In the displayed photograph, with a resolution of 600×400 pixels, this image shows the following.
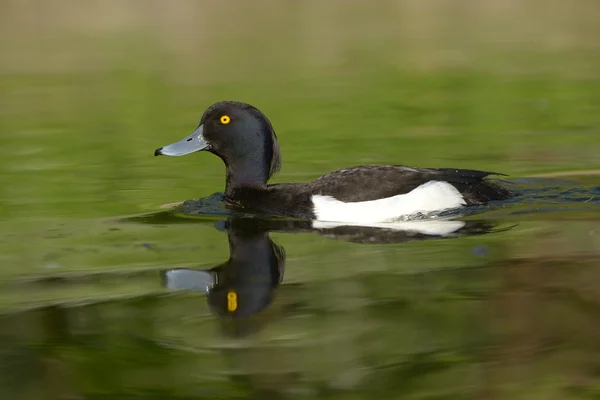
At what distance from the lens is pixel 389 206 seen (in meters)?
8.30

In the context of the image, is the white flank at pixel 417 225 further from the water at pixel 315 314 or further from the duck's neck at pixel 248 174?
the duck's neck at pixel 248 174

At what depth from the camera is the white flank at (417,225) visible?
7942mm

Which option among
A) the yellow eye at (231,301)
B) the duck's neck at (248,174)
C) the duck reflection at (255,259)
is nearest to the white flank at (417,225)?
the duck reflection at (255,259)

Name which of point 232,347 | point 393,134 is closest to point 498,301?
point 232,347

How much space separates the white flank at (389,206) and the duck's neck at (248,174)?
3.12 feet

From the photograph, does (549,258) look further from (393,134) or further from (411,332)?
(393,134)

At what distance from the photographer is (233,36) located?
23.7 metres

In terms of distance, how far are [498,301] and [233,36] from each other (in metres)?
18.5

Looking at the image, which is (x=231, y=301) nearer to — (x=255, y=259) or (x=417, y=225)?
(x=255, y=259)

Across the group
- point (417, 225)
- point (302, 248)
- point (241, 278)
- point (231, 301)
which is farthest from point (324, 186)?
point (231, 301)

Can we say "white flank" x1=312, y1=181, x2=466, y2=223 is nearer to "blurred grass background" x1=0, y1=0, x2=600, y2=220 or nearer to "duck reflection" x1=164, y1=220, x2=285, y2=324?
"duck reflection" x1=164, y1=220, x2=285, y2=324

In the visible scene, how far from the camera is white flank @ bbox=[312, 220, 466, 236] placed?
7.94m

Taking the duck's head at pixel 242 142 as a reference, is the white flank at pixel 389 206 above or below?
below

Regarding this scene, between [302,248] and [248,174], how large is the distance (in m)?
1.93
